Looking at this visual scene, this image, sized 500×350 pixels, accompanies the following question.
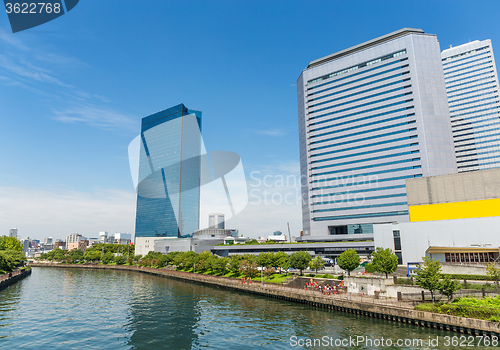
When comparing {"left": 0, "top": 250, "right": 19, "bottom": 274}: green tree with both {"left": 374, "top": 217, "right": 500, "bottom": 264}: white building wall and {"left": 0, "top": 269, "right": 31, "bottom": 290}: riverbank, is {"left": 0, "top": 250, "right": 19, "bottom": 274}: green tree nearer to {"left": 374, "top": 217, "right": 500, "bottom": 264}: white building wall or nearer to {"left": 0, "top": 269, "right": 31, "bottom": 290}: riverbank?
{"left": 0, "top": 269, "right": 31, "bottom": 290}: riverbank

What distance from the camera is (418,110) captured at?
11900 cm

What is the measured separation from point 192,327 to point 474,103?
214437 mm

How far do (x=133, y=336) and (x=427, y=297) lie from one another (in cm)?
4154

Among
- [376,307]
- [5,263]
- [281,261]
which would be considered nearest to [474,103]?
[281,261]

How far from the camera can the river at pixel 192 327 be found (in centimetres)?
3184

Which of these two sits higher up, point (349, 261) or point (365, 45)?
point (365, 45)

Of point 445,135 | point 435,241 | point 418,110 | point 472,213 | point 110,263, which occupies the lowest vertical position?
point 110,263

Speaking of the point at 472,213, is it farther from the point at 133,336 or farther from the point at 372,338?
the point at 133,336

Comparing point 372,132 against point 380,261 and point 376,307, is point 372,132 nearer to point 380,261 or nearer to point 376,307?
point 380,261

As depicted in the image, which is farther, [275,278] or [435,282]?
[275,278]

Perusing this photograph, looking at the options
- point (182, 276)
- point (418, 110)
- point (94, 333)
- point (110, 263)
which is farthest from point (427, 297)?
point (110, 263)

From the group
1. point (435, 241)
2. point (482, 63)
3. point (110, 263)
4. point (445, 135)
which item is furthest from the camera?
point (482, 63)

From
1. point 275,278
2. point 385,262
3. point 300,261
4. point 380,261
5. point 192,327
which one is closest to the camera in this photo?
point 192,327

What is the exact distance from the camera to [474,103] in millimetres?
181250
